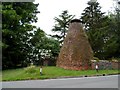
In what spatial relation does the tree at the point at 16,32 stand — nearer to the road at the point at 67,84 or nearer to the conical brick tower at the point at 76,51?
the conical brick tower at the point at 76,51

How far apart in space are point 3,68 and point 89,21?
24.0 m

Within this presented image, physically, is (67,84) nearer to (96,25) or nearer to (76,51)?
(76,51)

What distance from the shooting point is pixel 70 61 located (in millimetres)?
39875

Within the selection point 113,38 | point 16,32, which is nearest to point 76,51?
point 113,38

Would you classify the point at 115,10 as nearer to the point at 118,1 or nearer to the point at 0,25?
the point at 118,1

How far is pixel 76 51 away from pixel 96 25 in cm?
1358

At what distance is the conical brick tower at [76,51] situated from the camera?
39.5m

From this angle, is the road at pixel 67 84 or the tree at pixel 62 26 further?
the tree at pixel 62 26

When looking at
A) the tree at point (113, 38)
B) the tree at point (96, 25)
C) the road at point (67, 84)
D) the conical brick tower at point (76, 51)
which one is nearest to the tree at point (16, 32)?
the conical brick tower at point (76, 51)

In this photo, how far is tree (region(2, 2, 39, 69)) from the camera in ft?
108

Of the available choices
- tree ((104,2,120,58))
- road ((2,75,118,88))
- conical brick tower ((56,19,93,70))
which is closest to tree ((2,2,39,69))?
conical brick tower ((56,19,93,70))

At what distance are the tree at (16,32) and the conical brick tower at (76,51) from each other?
238 inches

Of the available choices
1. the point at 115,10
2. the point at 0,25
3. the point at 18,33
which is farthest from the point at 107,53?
the point at 0,25

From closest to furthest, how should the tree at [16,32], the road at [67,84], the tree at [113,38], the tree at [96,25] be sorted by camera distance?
the road at [67,84] < the tree at [16,32] < the tree at [113,38] < the tree at [96,25]
